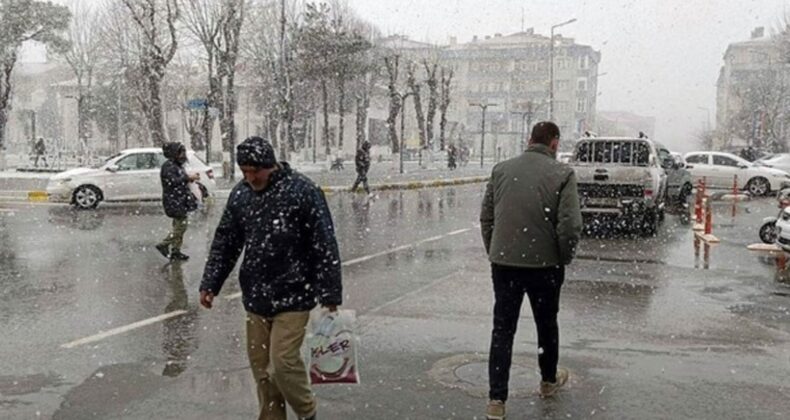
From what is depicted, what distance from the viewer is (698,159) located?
3003cm

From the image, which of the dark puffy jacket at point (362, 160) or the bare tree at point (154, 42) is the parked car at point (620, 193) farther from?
the bare tree at point (154, 42)

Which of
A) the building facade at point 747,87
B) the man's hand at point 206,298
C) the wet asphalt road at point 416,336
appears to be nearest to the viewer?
the man's hand at point 206,298

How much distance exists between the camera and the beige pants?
4.39m

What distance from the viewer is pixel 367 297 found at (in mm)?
8859

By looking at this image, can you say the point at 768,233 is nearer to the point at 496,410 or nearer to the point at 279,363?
the point at 496,410

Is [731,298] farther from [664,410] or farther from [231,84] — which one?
[231,84]

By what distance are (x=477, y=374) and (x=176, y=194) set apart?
20.5 ft

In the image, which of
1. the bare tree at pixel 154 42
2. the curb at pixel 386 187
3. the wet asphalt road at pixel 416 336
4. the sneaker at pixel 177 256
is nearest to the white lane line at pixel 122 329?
the wet asphalt road at pixel 416 336

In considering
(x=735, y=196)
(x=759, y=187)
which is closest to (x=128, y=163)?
(x=735, y=196)

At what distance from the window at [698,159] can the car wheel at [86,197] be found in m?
21.1

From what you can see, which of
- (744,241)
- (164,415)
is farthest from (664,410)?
(744,241)

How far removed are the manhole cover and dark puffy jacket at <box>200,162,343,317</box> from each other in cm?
163

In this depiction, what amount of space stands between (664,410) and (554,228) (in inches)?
56.4

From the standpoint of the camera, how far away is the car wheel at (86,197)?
19578mm
